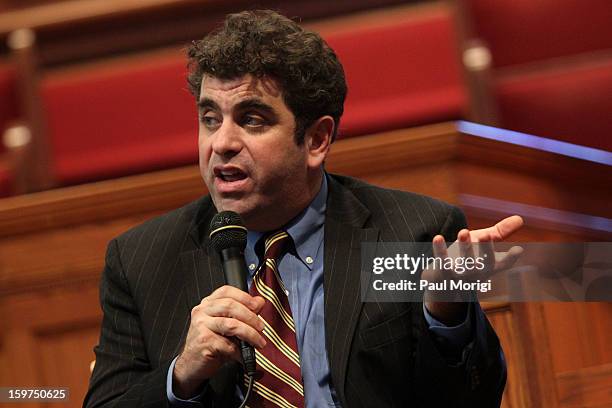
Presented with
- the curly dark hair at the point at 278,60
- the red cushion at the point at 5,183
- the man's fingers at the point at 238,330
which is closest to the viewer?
the man's fingers at the point at 238,330

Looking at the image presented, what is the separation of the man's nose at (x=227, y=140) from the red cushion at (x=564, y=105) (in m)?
1.11

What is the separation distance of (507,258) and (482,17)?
1.38 m

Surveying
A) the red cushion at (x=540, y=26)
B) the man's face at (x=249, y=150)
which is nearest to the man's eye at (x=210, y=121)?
the man's face at (x=249, y=150)

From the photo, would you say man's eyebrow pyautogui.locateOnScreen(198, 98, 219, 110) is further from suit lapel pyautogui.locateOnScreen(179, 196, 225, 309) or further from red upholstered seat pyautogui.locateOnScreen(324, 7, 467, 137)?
red upholstered seat pyautogui.locateOnScreen(324, 7, 467, 137)

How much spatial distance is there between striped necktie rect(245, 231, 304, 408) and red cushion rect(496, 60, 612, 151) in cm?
111

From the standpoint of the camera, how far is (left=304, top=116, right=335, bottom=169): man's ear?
3.95 ft

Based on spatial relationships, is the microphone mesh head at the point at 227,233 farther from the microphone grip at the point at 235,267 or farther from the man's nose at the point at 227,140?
the man's nose at the point at 227,140

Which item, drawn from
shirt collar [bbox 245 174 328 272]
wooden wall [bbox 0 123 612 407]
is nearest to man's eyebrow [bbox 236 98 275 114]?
shirt collar [bbox 245 174 328 272]

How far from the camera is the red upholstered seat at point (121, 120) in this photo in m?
2.08

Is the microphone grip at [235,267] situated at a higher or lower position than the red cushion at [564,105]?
lower

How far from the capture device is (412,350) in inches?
43.1

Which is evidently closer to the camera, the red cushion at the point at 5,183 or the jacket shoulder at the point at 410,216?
the jacket shoulder at the point at 410,216

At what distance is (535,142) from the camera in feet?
5.18

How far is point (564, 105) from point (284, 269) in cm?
114
